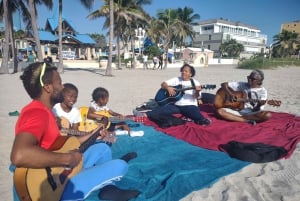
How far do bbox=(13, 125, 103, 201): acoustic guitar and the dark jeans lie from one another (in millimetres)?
3746

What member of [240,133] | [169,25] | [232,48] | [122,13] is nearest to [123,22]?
[122,13]

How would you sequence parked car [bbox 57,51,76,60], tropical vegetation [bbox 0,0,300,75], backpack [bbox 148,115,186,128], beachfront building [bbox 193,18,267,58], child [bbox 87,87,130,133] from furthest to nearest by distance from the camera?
beachfront building [bbox 193,18,267,58], parked car [bbox 57,51,76,60], tropical vegetation [bbox 0,0,300,75], backpack [bbox 148,115,186,128], child [bbox 87,87,130,133]

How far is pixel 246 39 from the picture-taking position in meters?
93.4

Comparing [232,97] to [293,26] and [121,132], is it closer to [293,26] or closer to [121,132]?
[121,132]

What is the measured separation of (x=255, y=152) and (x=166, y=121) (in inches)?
86.1

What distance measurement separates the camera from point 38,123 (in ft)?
6.32

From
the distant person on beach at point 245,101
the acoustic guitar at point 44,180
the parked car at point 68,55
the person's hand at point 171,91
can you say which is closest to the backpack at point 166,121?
the person's hand at point 171,91

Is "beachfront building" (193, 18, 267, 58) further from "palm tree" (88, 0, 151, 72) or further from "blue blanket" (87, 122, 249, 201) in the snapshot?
"blue blanket" (87, 122, 249, 201)

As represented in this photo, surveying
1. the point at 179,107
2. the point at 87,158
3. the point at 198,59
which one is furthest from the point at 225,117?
the point at 198,59

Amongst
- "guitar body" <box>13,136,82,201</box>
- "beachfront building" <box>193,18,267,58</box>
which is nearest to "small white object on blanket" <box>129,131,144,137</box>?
"guitar body" <box>13,136,82,201</box>

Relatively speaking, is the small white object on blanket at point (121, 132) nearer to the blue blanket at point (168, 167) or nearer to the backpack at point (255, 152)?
the blue blanket at point (168, 167)

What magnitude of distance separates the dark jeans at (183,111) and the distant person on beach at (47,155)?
128 inches

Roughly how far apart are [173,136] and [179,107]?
3.93ft

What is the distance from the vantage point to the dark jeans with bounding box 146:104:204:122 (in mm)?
5840
